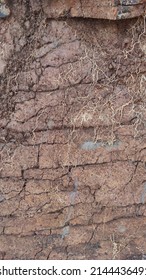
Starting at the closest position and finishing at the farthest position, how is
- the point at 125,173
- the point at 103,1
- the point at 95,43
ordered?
the point at 103,1 → the point at 95,43 → the point at 125,173

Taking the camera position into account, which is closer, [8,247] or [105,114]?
[105,114]

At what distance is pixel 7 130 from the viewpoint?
254 cm

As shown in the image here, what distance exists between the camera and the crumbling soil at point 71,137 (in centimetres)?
241

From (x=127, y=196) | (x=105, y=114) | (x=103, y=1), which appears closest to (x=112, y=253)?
(x=127, y=196)

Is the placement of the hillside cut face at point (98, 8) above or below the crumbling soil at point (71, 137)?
above

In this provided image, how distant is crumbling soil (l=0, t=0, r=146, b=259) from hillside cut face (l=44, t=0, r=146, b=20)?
0.06 m

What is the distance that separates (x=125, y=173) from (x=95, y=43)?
0.69m

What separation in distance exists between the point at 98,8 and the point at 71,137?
2.15ft

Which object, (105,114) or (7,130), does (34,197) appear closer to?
(7,130)

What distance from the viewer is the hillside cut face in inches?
88.4

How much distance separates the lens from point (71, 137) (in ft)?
8.36

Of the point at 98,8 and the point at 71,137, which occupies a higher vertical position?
the point at 98,8

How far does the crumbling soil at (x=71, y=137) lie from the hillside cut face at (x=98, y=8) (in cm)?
6

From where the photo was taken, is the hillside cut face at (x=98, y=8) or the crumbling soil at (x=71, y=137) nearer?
the hillside cut face at (x=98, y=8)
